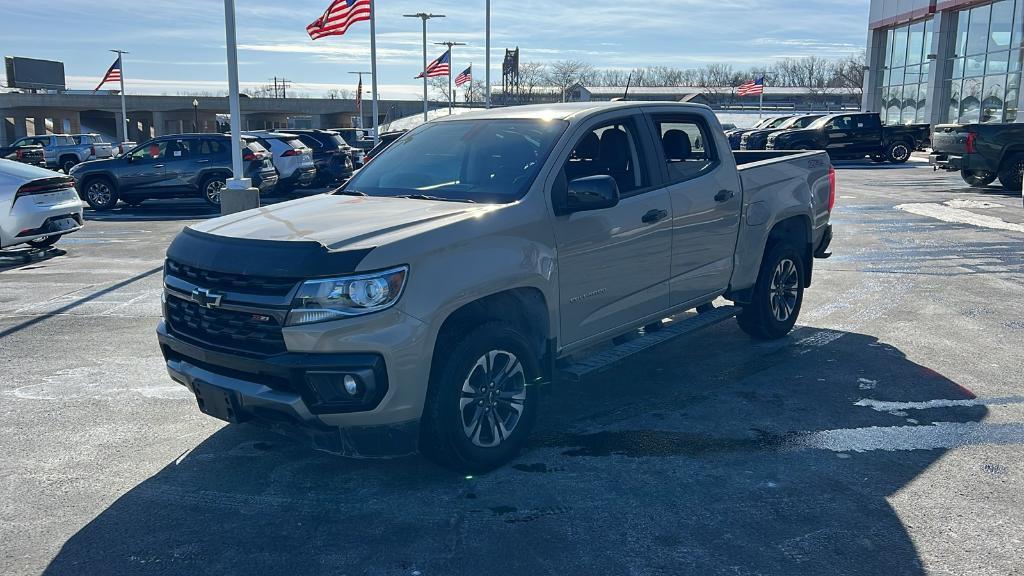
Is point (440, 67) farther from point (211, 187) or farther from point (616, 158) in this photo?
point (616, 158)

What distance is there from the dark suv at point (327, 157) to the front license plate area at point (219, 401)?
1955 cm

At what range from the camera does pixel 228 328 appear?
13.8 ft

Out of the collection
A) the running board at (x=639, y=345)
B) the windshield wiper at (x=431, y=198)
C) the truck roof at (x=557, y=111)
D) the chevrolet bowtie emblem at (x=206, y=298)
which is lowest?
the running board at (x=639, y=345)

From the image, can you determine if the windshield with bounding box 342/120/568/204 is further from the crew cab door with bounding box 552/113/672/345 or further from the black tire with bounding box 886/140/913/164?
the black tire with bounding box 886/140/913/164

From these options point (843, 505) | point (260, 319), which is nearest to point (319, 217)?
point (260, 319)

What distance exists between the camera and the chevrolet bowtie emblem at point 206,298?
4188mm

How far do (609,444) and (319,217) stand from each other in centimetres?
212

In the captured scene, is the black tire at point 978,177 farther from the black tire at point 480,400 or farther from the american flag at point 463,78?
the american flag at point 463,78

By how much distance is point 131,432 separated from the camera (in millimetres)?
5199

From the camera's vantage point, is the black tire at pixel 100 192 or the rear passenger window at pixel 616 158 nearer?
the rear passenger window at pixel 616 158

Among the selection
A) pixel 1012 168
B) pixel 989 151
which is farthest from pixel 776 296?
pixel 1012 168

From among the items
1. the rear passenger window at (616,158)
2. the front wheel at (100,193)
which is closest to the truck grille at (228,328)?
the rear passenger window at (616,158)

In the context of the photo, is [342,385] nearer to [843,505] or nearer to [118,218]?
[843,505]

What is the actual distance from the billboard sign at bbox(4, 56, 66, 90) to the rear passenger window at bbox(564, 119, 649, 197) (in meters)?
97.8
